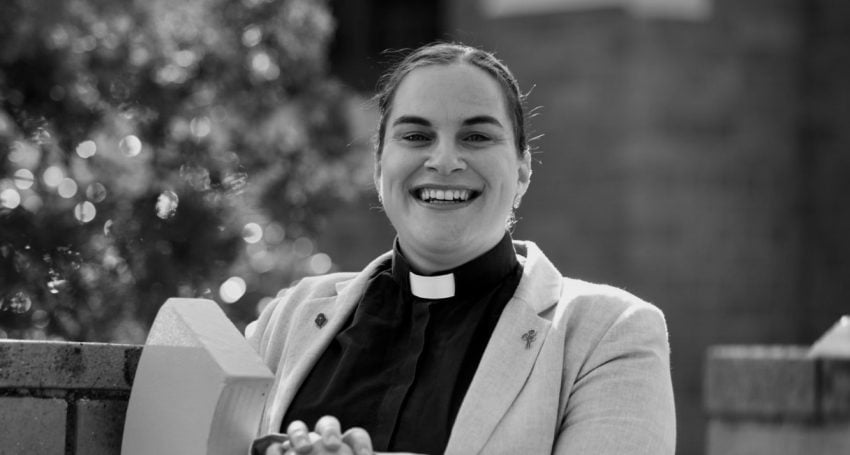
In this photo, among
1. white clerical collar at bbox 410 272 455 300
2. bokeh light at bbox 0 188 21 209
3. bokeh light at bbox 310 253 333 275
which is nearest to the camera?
white clerical collar at bbox 410 272 455 300

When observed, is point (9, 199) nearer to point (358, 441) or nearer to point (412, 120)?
point (412, 120)

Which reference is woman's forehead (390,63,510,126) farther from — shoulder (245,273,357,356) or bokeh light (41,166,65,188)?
bokeh light (41,166,65,188)

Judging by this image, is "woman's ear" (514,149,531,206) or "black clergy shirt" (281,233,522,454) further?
"woman's ear" (514,149,531,206)

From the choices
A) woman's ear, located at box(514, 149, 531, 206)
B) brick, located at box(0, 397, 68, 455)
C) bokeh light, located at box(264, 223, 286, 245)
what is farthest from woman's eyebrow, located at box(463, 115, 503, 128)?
bokeh light, located at box(264, 223, 286, 245)

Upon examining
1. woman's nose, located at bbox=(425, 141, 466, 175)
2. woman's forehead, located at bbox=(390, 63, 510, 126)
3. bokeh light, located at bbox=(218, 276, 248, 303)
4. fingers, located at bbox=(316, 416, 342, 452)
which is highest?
woman's forehead, located at bbox=(390, 63, 510, 126)

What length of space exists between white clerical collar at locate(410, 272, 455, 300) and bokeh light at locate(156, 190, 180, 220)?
2.52 meters

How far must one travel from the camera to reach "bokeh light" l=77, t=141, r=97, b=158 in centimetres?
591

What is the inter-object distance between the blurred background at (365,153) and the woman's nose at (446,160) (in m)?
2.47

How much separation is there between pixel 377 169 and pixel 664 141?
22.5ft

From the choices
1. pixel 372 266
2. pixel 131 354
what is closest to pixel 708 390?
pixel 372 266

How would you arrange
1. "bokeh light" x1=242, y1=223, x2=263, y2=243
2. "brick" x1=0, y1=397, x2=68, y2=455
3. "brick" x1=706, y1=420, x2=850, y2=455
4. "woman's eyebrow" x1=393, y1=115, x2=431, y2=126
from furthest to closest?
"bokeh light" x1=242, y1=223, x2=263, y2=243 < "brick" x1=706, y1=420, x2=850, y2=455 < "woman's eyebrow" x1=393, y1=115, x2=431, y2=126 < "brick" x1=0, y1=397, x2=68, y2=455

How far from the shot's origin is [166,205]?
5949 mm

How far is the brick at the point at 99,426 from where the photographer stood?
308 centimetres

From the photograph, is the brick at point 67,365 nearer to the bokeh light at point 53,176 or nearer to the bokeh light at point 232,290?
the bokeh light at point 53,176
